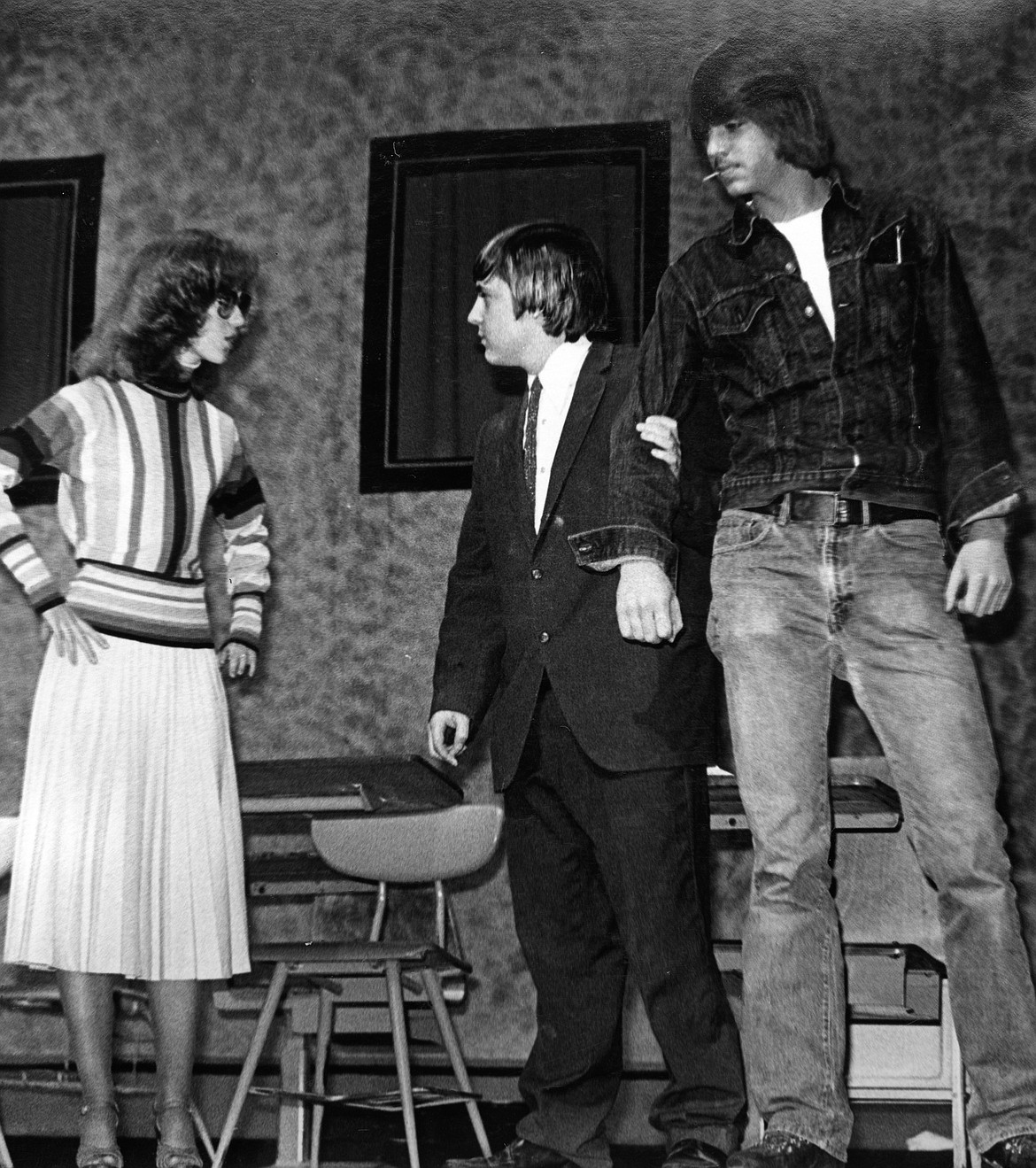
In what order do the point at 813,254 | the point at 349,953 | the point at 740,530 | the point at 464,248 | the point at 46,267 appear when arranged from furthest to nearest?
the point at 46,267
the point at 464,248
the point at 349,953
the point at 813,254
the point at 740,530

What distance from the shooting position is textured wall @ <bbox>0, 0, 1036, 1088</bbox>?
327 cm

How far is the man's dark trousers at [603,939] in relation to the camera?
216 cm

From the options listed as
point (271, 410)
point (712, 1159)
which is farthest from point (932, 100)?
point (712, 1159)

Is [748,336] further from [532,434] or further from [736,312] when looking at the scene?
[532,434]

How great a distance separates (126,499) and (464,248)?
0.99 m

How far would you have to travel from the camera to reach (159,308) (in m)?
2.84

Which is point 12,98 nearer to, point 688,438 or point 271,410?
point 271,410

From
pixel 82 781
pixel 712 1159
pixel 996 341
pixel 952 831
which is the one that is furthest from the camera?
pixel 996 341

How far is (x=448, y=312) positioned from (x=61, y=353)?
0.89m

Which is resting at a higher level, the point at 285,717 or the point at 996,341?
the point at 996,341

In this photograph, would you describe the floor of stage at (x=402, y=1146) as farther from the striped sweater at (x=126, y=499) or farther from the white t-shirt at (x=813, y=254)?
the white t-shirt at (x=813, y=254)

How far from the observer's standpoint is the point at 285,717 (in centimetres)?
335

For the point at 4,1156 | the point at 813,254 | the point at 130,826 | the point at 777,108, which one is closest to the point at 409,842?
the point at 130,826

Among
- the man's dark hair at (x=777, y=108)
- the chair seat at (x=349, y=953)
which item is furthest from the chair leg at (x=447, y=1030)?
the man's dark hair at (x=777, y=108)
